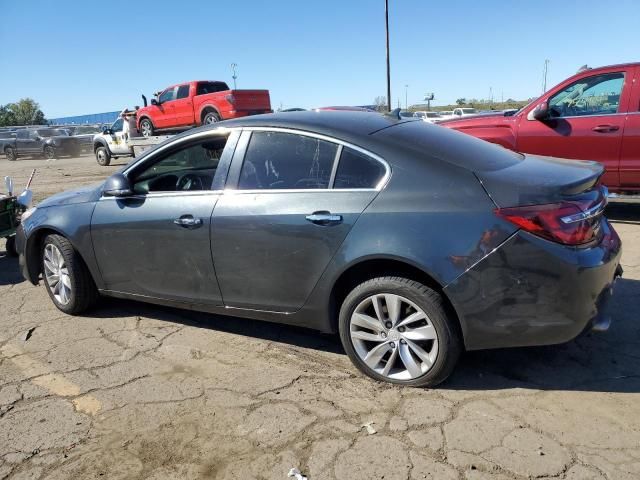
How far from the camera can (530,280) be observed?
276 cm

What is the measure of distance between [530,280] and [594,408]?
31.7 inches

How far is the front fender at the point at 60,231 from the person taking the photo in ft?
13.9

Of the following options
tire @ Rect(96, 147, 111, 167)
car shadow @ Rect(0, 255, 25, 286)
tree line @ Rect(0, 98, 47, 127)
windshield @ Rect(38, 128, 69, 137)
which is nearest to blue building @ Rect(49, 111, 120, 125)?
tree line @ Rect(0, 98, 47, 127)

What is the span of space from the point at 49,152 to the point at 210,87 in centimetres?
1375

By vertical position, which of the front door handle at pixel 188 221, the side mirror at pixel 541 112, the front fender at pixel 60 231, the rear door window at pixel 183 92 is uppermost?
the rear door window at pixel 183 92

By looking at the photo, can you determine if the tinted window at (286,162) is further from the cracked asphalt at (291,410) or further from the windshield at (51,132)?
the windshield at (51,132)

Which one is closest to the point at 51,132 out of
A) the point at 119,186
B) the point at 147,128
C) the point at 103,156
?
the point at 103,156

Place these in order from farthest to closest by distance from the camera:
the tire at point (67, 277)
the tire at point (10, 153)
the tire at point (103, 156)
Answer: the tire at point (10, 153)
the tire at point (103, 156)
the tire at point (67, 277)

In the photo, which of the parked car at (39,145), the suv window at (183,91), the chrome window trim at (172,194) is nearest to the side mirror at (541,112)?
the chrome window trim at (172,194)

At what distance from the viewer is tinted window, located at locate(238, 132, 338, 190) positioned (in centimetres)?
333

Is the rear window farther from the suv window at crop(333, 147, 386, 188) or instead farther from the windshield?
the windshield

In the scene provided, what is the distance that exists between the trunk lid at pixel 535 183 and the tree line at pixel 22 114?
63.7 metres

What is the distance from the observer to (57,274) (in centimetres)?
456

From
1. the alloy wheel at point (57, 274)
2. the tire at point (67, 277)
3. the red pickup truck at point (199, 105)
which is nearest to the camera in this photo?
the tire at point (67, 277)
